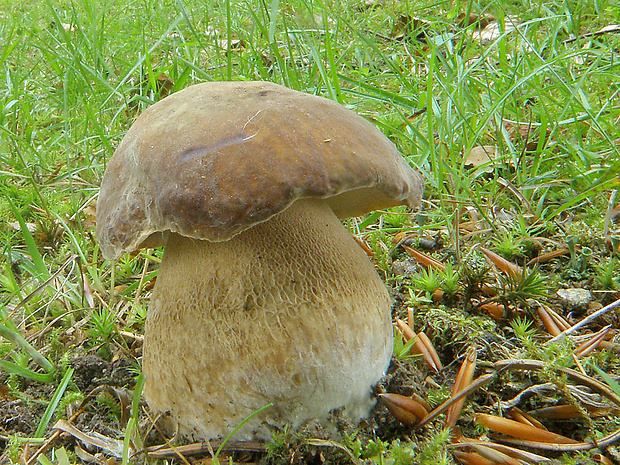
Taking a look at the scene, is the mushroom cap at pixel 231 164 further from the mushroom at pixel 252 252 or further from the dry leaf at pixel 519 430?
the dry leaf at pixel 519 430

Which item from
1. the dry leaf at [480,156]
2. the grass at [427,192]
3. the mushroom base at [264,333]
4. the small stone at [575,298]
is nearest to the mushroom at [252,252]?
the mushroom base at [264,333]

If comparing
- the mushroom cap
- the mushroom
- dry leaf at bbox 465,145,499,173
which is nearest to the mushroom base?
the mushroom

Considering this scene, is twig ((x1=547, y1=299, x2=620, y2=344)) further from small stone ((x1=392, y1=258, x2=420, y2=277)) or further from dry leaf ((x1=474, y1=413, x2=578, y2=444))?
small stone ((x1=392, y1=258, x2=420, y2=277))

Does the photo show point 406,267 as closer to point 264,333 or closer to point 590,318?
point 590,318

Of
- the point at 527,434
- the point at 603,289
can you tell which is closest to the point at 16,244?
the point at 527,434

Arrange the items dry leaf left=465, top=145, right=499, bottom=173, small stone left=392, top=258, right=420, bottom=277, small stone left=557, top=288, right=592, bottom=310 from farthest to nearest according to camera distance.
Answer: dry leaf left=465, top=145, right=499, bottom=173, small stone left=392, top=258, right=420, bottom=277, small stone left=557, top=288, right=592, bottom=310

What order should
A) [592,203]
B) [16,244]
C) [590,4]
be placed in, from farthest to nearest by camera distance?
1. [590,4]
2. [16,244]
3. [592,203]

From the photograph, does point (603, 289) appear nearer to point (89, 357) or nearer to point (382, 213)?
point (382, 213)

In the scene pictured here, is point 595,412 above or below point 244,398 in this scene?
below
